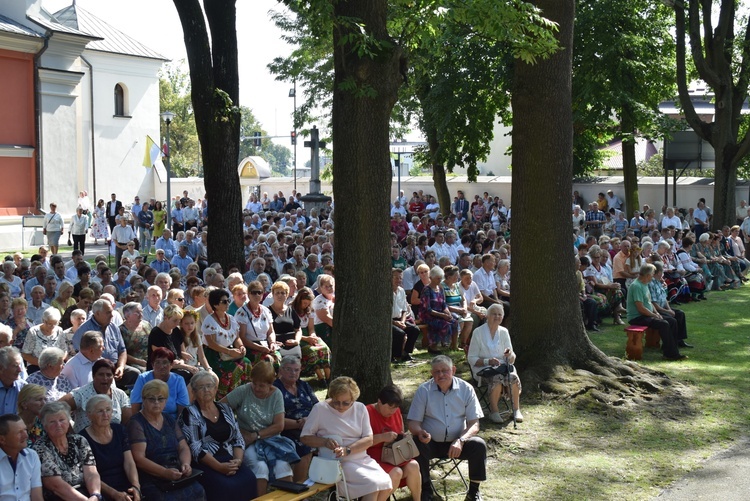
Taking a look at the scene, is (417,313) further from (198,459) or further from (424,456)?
(198,459)

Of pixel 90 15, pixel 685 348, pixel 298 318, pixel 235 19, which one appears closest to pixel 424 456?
pixel 298 318

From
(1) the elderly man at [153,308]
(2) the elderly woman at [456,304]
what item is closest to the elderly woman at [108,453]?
(1) the elderly man at [153,308]

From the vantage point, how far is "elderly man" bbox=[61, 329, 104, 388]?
8.27m

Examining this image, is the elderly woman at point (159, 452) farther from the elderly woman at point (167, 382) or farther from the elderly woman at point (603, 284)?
the elderly woman at point (603, 284)

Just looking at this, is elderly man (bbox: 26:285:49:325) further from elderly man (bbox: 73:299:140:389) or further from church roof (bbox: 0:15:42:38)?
church roof (bbox: 0:15:42:38)

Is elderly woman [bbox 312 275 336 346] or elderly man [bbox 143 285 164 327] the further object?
elderly woman [bbox 312 275 336 346]

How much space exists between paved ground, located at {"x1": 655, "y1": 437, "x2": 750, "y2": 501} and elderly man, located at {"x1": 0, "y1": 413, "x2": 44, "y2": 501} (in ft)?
16.4

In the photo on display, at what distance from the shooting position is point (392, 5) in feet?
34.5

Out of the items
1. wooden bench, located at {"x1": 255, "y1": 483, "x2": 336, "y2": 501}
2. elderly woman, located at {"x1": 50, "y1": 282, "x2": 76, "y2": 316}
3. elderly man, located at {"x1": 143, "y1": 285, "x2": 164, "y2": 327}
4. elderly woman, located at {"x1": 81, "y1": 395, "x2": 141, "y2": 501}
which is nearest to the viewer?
elderly woman, located at {"x1": 81, "y1": 395, "x2": 141, "y2": 501}

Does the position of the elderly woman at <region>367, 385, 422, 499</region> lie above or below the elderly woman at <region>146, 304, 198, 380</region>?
below

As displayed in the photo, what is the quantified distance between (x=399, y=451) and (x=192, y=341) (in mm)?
3153

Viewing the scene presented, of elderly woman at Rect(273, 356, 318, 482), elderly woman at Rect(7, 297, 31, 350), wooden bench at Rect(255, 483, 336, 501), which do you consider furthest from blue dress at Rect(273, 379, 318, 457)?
elderly woman at Rect(7, 297, 31, 350)

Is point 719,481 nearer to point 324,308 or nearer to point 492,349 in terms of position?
point 492,349

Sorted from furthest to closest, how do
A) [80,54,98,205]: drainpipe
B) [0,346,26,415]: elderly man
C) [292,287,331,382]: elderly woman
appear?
[80,54,98,205]: drainpipe, [292,287,331,382]: elderly woman, [0,346,26,415]: elderly man
